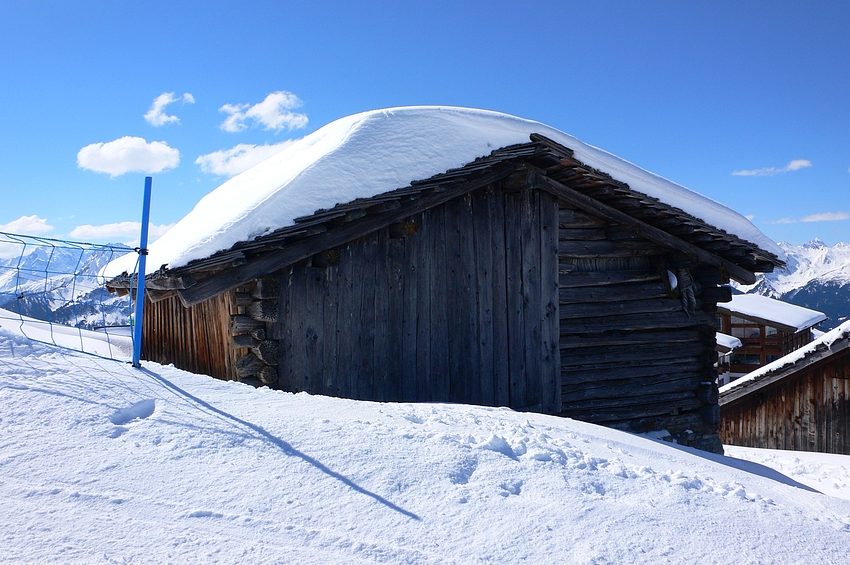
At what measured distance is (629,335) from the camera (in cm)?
873

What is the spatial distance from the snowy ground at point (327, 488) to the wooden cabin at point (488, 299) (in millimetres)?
2055

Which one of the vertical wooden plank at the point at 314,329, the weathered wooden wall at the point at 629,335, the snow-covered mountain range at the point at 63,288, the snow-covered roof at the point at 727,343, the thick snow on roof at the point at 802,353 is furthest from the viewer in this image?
the snow-covered roof at the point at 727,343

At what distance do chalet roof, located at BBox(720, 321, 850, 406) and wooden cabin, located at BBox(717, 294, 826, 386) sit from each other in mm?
11179

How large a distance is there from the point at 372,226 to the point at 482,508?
418 cm

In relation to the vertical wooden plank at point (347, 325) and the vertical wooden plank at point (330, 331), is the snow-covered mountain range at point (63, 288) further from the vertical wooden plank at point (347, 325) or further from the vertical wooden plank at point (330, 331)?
the vertical wooden plank at point (347, 325)

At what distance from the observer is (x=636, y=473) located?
11.9ft

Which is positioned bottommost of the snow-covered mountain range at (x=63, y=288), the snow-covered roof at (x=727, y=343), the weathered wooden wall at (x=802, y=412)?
the weathered wooden wall at (x=802, y=412)

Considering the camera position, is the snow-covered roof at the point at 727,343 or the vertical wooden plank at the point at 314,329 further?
the snow-covered roof at the point at 727,343

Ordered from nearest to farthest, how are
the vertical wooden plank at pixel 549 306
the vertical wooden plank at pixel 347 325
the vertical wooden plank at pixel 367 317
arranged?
the vertical wooden plank at pixel 347 325, the vertical wooden plank at pixel 367 317, the vertical wooden plank at pixel 549 306

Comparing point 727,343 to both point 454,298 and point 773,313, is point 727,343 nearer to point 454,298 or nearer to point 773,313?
point 773,313

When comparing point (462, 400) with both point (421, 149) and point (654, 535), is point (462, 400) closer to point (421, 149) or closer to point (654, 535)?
point (421, 149)

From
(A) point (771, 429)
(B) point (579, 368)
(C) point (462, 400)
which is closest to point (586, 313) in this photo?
(B) point (579, 368)

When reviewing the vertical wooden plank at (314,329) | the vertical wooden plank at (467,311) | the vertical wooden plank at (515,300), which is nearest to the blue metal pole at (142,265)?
the vertical wooden plank at (314,329)

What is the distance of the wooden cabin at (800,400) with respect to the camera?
12.8 meters
